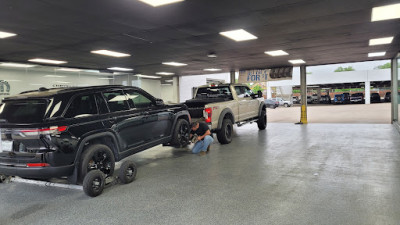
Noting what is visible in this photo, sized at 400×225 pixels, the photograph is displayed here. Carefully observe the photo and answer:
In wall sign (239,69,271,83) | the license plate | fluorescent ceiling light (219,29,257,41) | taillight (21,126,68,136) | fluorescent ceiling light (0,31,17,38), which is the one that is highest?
fluorescent ceiling light (219,29,257,41)

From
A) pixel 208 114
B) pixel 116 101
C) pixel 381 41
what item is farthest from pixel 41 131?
pixel 381 41

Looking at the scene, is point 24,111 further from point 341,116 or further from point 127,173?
point 341,116

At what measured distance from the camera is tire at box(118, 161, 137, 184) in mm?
5199

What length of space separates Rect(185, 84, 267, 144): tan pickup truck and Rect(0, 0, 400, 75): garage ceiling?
1.57 meters

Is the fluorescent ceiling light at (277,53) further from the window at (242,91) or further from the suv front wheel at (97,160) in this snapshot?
the suv front wheel at (97,160)

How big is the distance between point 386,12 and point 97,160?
682 centimetres

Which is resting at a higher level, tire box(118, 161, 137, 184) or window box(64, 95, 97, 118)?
window box(64, 95, 97, 118)

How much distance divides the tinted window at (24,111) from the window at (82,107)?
0.37 m

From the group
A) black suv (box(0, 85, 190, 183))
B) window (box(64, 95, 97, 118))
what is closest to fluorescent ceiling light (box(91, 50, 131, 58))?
black suv (box(0, 85, 190, 183))

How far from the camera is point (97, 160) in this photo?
4977mm

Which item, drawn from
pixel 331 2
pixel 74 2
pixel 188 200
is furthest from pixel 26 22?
pixel 331 2

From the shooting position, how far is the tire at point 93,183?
4.43 metres

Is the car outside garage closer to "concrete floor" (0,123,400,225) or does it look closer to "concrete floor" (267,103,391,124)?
"concrete floor" (0,123,400,225)

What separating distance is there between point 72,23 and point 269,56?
27.9 ft
